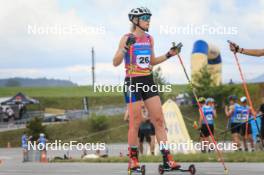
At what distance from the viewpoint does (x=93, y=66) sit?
257 ft

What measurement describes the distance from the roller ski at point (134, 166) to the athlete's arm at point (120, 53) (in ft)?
4.22

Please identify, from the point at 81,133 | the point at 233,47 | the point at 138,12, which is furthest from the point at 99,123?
the point at 233,47

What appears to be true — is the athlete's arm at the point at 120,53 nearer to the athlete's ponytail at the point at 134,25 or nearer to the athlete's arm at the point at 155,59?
the athlete's ponytail at the point at 134,25

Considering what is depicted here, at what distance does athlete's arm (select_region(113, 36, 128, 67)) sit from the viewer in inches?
356

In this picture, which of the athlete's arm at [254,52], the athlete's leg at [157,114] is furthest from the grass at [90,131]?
the athlete's arm at [254,52]

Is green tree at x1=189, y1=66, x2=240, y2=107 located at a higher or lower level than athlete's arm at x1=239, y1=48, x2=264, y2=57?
higher

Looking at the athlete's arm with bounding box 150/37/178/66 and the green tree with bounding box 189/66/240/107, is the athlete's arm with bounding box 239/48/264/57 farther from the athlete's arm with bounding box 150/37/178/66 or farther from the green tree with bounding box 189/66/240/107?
the green tree with bounding box 189/66/240/107

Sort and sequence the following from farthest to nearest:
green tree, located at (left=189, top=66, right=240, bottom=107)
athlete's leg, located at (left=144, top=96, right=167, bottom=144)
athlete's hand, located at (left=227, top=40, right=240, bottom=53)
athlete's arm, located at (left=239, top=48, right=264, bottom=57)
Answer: green tree, located at (left=189, top=66, right=240, bottom=107)
athlete's leg, located at (left=144, top=96, right=167, bottom=144)
athlete's arm, located at (left=239, top=48, right=264, bottom=57)
athlete's hand, located at (left=227, top=40, right=240, bottom=53)

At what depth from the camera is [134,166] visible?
29.2 ft

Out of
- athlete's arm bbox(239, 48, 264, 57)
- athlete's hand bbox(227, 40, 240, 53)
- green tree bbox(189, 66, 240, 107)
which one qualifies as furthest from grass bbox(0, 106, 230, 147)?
athlete's hand bbox(227, 40, 240, 53)

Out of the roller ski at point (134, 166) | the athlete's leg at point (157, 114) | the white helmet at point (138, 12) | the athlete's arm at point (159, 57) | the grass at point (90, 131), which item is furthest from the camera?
the grass at point (90, 131)

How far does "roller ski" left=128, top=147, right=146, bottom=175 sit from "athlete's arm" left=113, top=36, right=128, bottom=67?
129 cm

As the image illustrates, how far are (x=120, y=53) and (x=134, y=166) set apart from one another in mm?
1643

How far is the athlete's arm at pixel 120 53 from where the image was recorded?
9048mm
